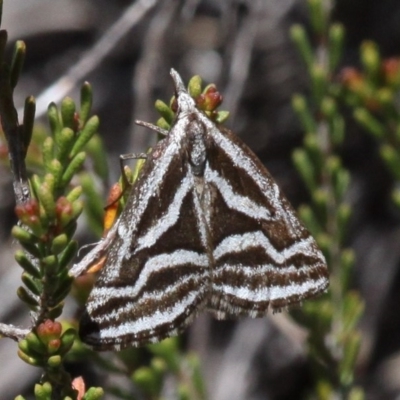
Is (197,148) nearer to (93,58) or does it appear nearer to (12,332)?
(12,332)

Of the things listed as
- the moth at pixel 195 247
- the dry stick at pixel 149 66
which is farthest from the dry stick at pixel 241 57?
the moth at pixel 195 247

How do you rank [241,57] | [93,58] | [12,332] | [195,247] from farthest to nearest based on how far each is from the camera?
[241,57] < [93,58] < [195,247] < [12,332]

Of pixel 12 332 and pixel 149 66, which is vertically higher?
pixel 149 66

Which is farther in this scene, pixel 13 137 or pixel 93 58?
pixel 93 58

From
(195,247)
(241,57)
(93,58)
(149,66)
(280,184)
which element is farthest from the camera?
(280,184)

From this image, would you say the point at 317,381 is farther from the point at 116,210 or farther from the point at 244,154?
the point at 116,210

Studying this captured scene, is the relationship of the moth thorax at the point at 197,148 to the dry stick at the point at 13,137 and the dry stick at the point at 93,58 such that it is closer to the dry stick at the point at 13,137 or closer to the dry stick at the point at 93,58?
the dry stick at the point at 13,137

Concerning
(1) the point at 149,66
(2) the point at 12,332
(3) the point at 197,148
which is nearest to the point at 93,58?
(1) the point at 149,66

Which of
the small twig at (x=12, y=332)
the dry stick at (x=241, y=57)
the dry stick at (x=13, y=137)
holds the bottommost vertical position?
the small twig at (x=12, y=332)
